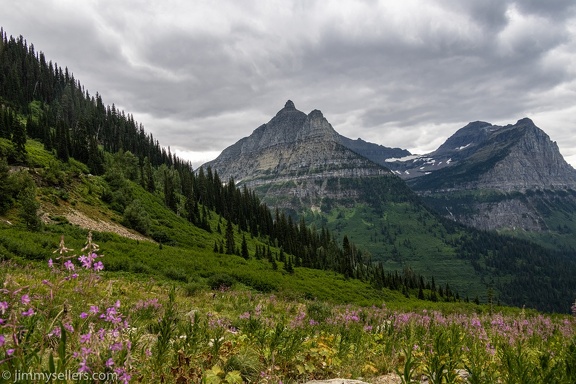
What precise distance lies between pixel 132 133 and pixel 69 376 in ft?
632

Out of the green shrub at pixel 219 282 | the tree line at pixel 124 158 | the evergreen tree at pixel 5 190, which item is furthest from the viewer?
the tree line at pixel 124 158

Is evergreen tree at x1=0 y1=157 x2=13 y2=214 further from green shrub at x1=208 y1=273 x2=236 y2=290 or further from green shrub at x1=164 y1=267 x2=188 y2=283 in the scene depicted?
green shrub at x1=208 y1=273 x2=236 y2=290

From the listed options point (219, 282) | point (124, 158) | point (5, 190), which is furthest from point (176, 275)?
point (124, 158)

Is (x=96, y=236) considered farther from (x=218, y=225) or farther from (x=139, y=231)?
(x=218, y=225)

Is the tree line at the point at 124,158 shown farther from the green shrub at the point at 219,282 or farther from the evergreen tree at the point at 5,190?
the green shrub at the point at 219,282

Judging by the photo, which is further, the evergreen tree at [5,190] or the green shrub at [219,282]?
the evergreen tree at [5,190]

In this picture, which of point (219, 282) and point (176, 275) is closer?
point (176, 275)

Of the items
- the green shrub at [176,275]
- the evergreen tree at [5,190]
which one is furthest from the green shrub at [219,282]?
the evergreen tree at [5,190]

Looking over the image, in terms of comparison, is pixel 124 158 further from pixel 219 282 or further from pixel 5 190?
pixel 219 282

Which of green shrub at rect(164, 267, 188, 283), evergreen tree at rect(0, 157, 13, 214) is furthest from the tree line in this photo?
green shrub at rect(164, 267, 188, 283)

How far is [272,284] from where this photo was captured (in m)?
37.9

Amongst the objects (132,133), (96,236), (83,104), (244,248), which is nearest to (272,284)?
(96,236)

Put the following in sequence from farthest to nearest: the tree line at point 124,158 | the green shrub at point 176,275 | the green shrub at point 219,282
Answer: the tree line at point 124,158 < the green shrub at point 176,275 < the green shrub at point 219,282

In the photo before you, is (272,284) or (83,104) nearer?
(272,284)
